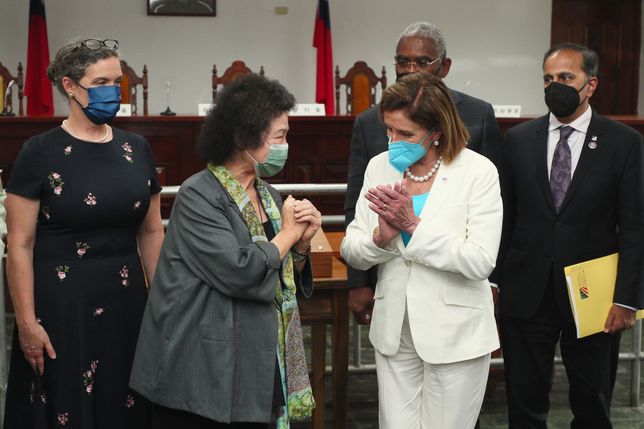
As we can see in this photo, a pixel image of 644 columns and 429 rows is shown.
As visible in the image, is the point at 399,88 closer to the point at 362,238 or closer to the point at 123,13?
the point at 362,238

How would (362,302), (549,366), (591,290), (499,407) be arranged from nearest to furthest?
(362,302)
(591,290)
(549,366)
(499,407)

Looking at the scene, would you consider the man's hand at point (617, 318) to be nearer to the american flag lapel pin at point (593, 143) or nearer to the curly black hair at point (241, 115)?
the american flag lapel pin at point (593, 143)

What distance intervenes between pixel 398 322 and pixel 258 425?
0.45 meters

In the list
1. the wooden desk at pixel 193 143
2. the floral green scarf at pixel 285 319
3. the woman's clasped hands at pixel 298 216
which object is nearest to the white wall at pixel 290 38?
the wooden desk at pixel 193 143

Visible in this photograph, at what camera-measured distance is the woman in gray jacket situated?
2094 mm

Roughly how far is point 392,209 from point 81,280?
886 millimetres

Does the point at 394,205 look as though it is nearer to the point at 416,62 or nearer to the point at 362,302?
the point at 362,302

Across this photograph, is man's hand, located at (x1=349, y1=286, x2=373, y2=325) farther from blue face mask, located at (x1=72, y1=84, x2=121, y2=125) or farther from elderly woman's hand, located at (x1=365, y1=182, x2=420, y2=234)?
blue face mask, located at (x1=72, y1=84, x2=121, y2=125)

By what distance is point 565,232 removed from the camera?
277cm

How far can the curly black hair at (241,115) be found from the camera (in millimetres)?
2182

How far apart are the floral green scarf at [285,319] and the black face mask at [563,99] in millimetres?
1041

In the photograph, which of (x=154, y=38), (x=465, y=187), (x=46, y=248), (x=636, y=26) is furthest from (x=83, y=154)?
(x=636, y=26)

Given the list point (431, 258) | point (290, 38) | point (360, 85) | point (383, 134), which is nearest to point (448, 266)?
point (431, 258)

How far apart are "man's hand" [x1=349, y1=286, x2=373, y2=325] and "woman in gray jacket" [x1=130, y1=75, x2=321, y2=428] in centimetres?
39
